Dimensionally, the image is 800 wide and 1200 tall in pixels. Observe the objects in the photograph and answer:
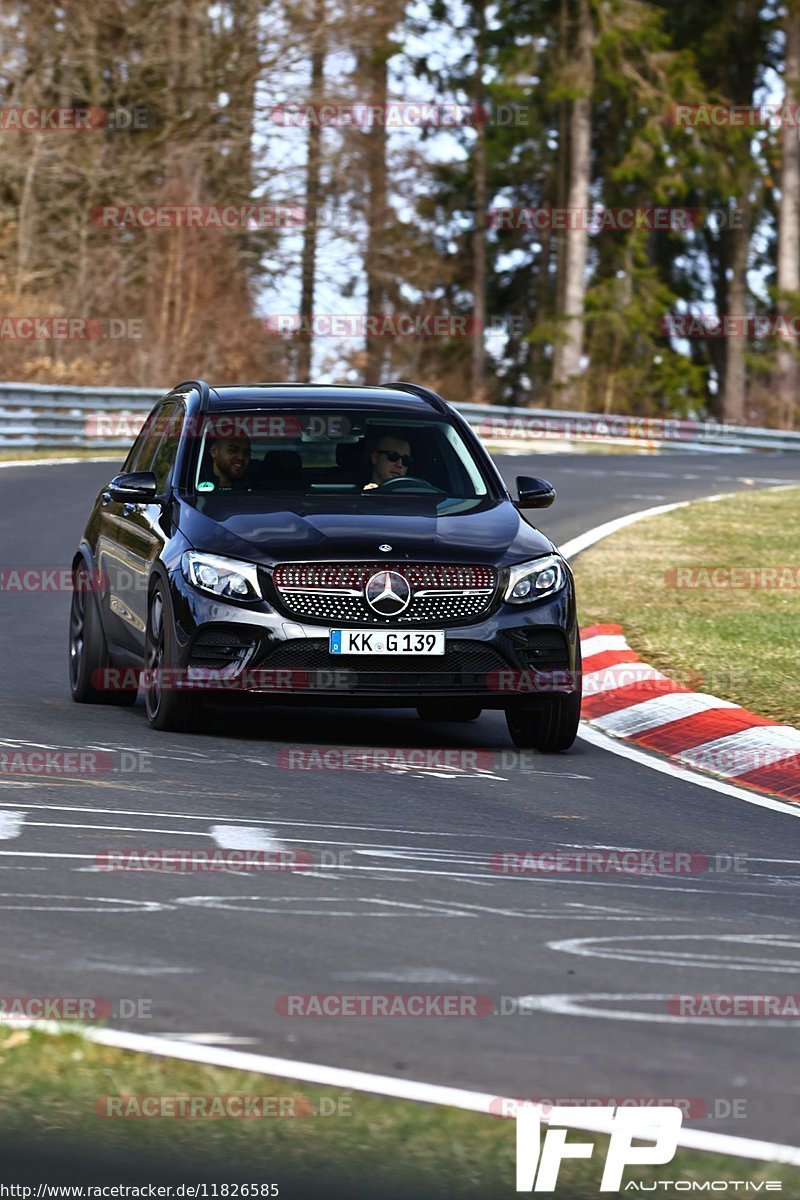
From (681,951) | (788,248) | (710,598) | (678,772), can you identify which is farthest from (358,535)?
(788,248)

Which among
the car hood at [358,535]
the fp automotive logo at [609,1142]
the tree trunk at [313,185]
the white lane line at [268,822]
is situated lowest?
the white lane line at [268,822]

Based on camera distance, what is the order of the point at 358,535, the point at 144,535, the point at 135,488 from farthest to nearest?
1. the point at 144,535
2. the point at 135,488
3. the point at 358,535

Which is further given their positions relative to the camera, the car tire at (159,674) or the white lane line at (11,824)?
the car tire at (159,674)

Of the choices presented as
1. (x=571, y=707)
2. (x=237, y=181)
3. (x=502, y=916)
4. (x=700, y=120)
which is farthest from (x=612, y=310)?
(x=502, y=916)

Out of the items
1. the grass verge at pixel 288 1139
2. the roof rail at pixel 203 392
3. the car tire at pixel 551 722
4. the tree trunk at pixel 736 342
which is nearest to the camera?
the grass verge at pixel 288 1139

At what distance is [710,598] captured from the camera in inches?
654

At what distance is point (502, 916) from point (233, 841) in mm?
1409

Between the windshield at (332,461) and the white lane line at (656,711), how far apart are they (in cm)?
139

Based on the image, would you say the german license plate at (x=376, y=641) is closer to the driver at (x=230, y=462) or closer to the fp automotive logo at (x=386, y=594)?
the fp automotive logo at (x=386, y=594)

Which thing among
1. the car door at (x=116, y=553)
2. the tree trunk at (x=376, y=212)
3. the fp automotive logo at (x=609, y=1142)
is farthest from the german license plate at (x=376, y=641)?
the tree trunk at (x=376, y=212)

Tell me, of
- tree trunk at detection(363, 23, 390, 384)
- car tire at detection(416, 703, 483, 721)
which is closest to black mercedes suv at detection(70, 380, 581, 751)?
car tire at detection(416, 703, 483, 721)

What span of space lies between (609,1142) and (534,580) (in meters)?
6.21

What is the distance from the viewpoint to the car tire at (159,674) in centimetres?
1038

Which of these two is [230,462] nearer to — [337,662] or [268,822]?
[337,662]
